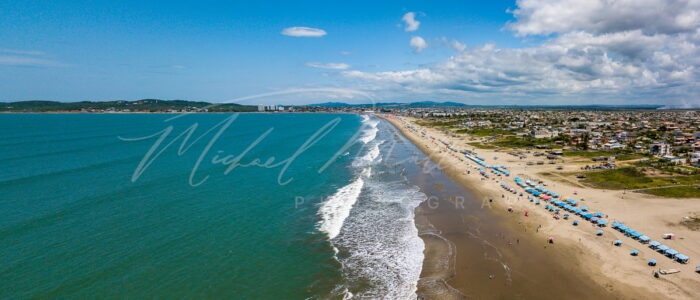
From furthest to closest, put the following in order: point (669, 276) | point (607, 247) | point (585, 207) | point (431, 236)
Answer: point (585, 207)
point (431, 236)
point (607, 247)
point (669, 276)

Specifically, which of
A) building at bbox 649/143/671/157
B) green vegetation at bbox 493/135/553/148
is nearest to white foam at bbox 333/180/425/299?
green vegetation at bbox 493/135/553/148

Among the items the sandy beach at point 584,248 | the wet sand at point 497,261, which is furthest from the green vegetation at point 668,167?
the wet sand at point 497,261

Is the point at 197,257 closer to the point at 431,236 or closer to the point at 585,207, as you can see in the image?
the point at 431,236

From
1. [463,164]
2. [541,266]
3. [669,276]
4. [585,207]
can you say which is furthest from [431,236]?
[463,164]

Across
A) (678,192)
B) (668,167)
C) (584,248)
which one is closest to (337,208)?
(584,248)

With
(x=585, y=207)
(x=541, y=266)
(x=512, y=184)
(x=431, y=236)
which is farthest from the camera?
(x=512, y=184)

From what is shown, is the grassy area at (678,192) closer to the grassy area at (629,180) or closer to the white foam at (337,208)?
the grassy area at (629,180)
